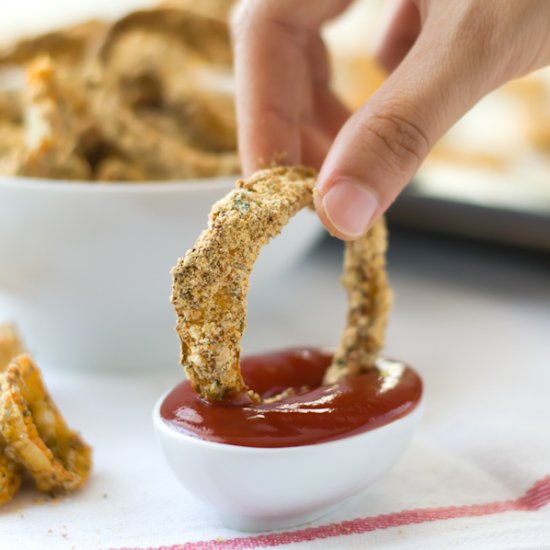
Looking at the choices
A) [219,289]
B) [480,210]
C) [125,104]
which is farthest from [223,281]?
[480,210]

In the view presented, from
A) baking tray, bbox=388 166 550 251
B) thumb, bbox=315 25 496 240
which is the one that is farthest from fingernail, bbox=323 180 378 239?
baking tray, bbox=388 166 550 251

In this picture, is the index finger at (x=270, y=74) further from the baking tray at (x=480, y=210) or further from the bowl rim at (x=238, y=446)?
the baking tray at (x=480, y=210)

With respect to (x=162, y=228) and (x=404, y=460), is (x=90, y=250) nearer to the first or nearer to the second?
(x=162, y=228)

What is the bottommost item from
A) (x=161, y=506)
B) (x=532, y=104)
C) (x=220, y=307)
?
(x=161, y=506)

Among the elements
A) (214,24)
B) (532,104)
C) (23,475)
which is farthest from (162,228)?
(532,104)

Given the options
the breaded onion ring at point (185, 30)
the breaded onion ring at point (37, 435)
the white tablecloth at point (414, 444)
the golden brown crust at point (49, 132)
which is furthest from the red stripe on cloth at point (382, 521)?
the breaded onion ring at point (185, 30)

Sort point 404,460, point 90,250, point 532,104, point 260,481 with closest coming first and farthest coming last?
point 260,481
point 404,460
point 90,250
point 532,104

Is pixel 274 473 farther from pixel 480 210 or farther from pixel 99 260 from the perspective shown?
pixel 480 210
